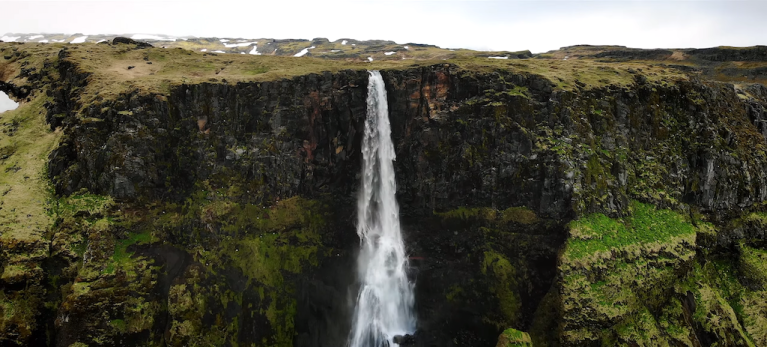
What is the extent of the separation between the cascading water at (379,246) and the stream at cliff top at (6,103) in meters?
26.1

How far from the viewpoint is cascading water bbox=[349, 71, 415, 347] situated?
24328 mm

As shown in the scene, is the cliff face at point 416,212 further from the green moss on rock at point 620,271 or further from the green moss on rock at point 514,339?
the green moss on rock at point 514,339

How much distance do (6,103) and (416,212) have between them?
1243 inches

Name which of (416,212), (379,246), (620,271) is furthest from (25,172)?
(620,271)

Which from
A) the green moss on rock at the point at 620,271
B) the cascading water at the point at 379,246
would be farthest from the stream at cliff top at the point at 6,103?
the green moss on rock at the point at 620,271

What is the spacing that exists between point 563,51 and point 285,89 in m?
62.5

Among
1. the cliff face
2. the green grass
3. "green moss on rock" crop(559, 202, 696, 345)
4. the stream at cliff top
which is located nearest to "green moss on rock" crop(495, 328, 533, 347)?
the cliff face

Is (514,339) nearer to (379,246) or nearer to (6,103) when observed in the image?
(379,246)

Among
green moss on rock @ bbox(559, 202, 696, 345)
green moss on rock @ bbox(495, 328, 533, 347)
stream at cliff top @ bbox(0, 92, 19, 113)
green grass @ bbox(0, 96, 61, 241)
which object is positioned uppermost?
stream at cliff top @ bbox(0, 92, 19, 113)

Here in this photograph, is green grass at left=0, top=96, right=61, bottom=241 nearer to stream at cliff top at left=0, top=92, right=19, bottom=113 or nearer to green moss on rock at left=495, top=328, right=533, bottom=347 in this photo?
stream at cliff top at left=0, top=92, right=19, bottom=113

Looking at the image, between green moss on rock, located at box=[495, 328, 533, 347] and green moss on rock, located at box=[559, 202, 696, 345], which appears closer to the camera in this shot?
green moss on rock, located at box=[559, 202, 696, 345]

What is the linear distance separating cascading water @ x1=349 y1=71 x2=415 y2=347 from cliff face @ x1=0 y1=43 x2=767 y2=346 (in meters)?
0.82

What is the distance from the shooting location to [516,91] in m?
25.7

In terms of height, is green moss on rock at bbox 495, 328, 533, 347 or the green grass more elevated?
the green grass
